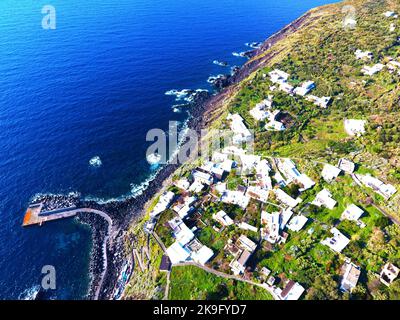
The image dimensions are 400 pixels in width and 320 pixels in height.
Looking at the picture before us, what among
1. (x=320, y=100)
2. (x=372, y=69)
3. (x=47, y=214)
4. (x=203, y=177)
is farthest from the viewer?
(x=372, y=69)

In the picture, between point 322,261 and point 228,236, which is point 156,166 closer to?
point 228,236

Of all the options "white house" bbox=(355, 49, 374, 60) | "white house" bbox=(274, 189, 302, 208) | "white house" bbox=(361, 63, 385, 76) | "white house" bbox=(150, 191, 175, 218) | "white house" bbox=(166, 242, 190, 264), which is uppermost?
"white house" bbox=(355, 49, 374, 60)

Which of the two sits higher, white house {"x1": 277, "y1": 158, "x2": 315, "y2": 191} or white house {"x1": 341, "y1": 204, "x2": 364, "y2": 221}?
white house {"x1": 277, "y1": 158, "x2": 315, "y2": 191}

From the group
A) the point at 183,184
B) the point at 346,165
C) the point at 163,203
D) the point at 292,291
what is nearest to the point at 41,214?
the point at 163,203

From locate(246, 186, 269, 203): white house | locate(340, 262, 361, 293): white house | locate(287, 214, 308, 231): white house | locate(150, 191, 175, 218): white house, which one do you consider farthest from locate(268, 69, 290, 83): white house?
locate(340, 262, 361, 293): white house

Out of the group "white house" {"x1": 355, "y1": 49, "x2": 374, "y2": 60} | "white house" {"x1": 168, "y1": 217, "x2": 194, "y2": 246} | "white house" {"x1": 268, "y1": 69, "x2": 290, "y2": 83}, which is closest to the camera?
"white house" {"x1": 168, "y1": 217, "x2": 194, "y2": 246}

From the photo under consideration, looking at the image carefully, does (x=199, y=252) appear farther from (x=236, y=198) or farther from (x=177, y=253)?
(x=236, y=198)

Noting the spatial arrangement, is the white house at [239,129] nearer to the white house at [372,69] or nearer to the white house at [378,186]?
the white house at [378,186]

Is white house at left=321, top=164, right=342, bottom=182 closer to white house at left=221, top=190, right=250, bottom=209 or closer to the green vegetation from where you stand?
white house at left=221, top=190, right=250, bottom=209

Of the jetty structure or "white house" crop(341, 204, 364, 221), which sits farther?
the jetty structure
